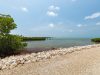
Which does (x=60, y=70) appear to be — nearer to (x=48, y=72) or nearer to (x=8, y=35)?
(x=48, y=72)

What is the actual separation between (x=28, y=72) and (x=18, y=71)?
0.65 metres

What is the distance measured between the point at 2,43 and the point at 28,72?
13.1 metres

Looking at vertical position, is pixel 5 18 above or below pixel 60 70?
above

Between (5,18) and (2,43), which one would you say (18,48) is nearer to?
(2,43)

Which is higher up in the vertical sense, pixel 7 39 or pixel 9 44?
pixel 7 39

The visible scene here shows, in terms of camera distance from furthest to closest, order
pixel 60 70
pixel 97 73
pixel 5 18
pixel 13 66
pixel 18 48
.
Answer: pixel 18 48
pixel 5 18
pixel 13 66
pixel 60 70
pixel 97 73

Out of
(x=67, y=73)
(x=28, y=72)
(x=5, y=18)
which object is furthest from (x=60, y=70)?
(x=5, y=18)

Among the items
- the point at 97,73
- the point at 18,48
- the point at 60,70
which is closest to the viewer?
the point at 97,73

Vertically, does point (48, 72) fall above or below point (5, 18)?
below

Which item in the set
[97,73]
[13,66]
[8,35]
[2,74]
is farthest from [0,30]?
[97,73]

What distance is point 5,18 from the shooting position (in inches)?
859

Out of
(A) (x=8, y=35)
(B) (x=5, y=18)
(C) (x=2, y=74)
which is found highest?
(B) (x=5, y=18)

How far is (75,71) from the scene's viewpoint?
10.4m

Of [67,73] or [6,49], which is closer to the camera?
[67,73]
